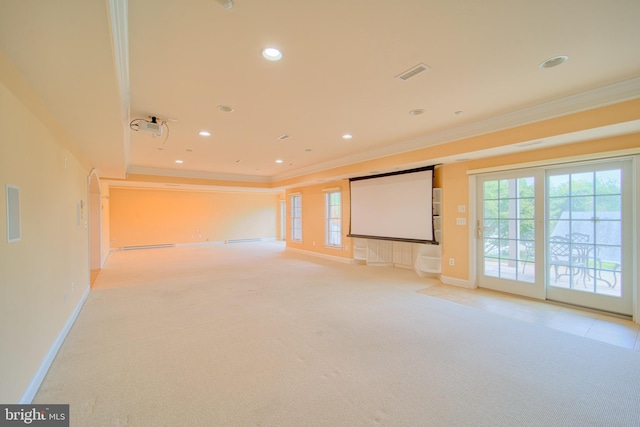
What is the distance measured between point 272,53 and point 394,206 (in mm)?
4541

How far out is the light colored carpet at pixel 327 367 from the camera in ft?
6.03

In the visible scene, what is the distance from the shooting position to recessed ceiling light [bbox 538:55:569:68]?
2.32m

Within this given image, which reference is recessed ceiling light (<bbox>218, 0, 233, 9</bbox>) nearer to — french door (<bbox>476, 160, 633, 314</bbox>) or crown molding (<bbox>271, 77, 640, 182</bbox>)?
crown molding (<bbox>271, 77, 640, 182</bbox>)

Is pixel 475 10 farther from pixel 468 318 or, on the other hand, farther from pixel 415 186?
pixel 415 186

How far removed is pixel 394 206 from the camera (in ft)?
20.1

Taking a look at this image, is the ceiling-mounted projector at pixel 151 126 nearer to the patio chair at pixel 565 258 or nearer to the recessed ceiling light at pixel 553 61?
the recessed ceiling light at pixel 553 61

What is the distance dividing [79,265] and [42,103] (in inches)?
107

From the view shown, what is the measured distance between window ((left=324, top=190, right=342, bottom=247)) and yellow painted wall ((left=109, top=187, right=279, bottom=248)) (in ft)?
17.5

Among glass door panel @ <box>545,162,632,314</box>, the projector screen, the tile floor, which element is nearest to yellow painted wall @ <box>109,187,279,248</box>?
the projector screen

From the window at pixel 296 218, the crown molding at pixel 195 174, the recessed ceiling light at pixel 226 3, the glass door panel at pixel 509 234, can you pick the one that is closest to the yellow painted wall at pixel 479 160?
the glass door panel at pixel 509 234

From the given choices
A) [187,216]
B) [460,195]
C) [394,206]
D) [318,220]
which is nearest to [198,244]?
[187,216]

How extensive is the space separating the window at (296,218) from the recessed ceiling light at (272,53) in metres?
7.45

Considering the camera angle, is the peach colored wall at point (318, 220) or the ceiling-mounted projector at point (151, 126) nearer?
the ceiling-mounted projector at point (151, 126)

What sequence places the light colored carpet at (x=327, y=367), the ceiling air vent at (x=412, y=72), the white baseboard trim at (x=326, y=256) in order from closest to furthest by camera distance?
the light colored carpet at (x=327, y=367), the ceiling air vent at (x=412, y=72), the white baseboard trim at (x=326, y=256)
